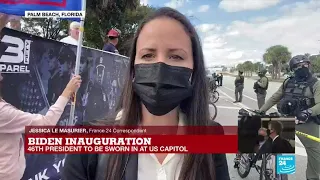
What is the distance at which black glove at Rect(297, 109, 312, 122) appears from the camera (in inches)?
100.0

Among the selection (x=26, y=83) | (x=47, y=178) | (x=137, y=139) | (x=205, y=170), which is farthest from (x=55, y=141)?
(x=47, y=178)

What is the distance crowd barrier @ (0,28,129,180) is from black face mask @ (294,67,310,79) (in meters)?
1.66

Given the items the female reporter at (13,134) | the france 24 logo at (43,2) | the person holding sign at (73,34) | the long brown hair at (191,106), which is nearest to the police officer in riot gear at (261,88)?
the person holding sign at (73,34)

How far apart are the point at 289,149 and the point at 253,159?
985 millimetres

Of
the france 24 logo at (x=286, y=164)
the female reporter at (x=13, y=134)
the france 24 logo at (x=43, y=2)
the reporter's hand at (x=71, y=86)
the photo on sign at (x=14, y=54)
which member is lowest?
the france 24 logo at (x=286, y=164)

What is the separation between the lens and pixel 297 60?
2.68m

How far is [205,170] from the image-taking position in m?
0.94

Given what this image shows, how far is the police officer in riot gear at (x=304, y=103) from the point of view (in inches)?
103

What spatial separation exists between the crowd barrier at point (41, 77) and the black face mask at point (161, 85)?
0.37m

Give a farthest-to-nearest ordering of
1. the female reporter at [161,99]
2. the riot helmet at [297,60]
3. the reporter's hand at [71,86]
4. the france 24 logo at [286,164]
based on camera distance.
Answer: the riot helmet at [297,60] < the france 24 logo at [286,164] < the reporter's hand at [71,86] < the female reporter at [161,99]

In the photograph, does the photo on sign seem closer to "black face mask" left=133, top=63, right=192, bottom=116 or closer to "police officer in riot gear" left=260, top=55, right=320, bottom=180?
"black face mask" left=133, top=63, right=192, bottom=116

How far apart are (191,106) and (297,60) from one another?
6.79 feet

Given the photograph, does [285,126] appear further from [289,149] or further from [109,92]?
[109,92]

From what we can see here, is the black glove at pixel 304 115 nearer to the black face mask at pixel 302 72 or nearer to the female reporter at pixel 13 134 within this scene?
the black face mask at pixel 302 72
